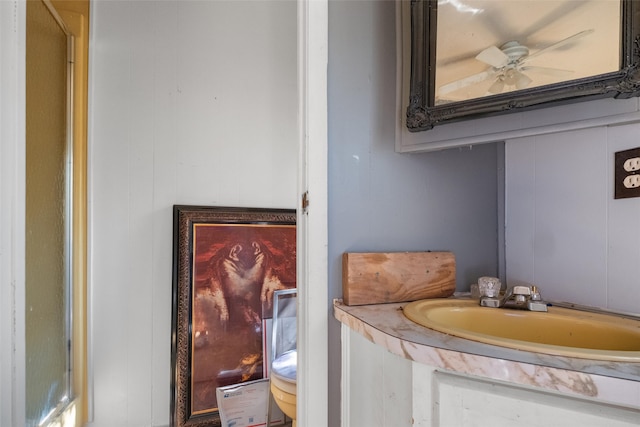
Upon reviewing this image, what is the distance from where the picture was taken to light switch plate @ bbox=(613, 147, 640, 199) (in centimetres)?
76

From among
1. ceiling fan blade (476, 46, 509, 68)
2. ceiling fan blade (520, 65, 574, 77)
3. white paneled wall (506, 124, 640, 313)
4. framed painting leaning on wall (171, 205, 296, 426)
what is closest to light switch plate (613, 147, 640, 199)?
white paneled wall (506, 124, 640, 313)

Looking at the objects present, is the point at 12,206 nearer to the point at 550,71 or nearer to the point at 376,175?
the point at 376,175

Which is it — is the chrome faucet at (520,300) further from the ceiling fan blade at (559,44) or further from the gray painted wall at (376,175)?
the ceiling fan blade at (559,44)

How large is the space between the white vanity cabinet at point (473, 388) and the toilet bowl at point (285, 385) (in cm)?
74

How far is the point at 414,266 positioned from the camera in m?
0.92

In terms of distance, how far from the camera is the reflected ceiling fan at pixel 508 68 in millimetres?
748

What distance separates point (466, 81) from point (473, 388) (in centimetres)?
68

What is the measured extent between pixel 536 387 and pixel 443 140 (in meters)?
0.59

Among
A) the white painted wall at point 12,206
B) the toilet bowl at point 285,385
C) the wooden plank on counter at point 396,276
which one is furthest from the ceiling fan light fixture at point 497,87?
the white painted wall at point 12,206

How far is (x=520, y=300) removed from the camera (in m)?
0.82

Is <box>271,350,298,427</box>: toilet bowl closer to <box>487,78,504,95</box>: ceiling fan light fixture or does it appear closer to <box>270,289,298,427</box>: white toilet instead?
<box>270,289,298,427</box>: white toilet

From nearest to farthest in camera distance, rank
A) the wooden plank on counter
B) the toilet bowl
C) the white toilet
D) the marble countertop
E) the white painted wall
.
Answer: the marble countertop
the wooden plank on counter
the white painted wall
the toilet bowl
the white toilet

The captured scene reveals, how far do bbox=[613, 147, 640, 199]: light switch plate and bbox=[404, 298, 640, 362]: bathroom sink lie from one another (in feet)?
0.91

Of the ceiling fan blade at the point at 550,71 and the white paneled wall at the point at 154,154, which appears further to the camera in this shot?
the white paneled wall at the point at 154,154
